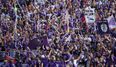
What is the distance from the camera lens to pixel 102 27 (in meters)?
31.2

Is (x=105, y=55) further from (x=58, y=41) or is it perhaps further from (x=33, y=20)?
(x=33, y=20)

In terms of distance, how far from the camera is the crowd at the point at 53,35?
2902 cm

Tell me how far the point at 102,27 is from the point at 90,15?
7.10 feet

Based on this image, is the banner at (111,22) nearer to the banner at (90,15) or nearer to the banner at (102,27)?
the banner at (102,27)

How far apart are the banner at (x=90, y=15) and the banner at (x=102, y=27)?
45.5 inches

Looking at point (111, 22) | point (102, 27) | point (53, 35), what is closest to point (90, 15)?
point (111, 22)

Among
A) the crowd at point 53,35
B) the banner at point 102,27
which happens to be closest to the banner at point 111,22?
the banner at point 102,27

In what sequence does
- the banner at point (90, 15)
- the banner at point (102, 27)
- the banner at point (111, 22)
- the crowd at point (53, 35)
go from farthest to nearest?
the banner at point (90, 15), the banner at point (111, 22), the banner at point (102, 27), the crowd at point (53, 35)

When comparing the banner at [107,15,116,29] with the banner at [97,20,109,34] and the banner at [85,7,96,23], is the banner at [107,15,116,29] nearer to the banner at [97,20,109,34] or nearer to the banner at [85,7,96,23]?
the banner at [97,20,109,34]

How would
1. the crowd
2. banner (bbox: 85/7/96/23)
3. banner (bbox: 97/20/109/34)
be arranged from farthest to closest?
1. banner (bbox: 85/7/96/23)
2. banner (bbox: 97/20/109/34)
3. the crowd

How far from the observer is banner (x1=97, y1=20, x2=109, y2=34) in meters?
31.1

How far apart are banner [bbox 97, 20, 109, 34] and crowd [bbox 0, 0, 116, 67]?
315mm

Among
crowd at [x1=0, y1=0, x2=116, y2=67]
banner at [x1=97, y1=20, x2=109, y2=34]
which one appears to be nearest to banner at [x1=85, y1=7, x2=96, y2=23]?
crowd at [x1=0, y1=0, x2=116, y2=67]

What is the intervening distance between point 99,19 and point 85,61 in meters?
4.21
